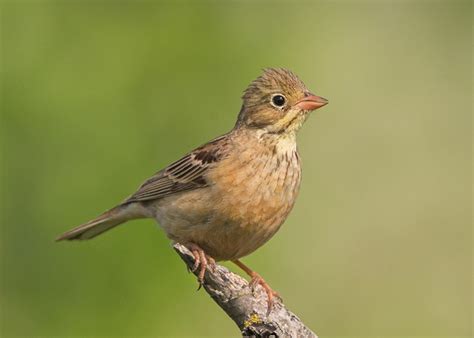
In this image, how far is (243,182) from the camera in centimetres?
827

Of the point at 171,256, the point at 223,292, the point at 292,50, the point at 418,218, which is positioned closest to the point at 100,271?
the point at 171,256

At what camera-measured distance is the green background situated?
10.2 m

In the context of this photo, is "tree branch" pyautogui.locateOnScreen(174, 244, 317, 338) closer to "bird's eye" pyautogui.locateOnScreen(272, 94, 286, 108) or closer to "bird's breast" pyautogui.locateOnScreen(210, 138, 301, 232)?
"bird's breast" pyautogui.locateOnScreen(210, 138, 301, 232)

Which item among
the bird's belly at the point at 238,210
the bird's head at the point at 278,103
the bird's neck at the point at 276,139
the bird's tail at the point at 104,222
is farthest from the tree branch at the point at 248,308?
the bird's tail at the point at 104,222

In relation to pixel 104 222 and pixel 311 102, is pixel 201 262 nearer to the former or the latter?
pixel 311 102

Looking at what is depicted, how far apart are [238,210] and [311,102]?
112cm

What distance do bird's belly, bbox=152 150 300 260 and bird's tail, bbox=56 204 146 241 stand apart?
94 centimetres

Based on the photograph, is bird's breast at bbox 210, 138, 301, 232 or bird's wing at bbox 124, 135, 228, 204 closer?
bird's breast at bbox 210, 138, 301, 232

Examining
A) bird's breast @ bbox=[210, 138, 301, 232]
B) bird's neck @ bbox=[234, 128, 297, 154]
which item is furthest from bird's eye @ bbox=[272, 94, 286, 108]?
bird's breast @ bbox=[210, 138, 301, 232]

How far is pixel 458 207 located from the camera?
15672 millimetres

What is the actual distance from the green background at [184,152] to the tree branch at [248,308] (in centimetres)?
276

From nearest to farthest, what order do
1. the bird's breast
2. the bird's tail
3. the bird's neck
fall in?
the bird's breast < the bird's neck < the bird's tail

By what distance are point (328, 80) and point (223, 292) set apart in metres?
9.99

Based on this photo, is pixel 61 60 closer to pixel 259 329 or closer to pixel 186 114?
pixel 186 114
